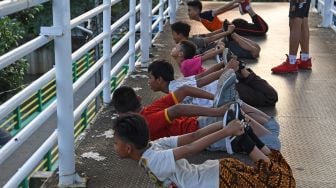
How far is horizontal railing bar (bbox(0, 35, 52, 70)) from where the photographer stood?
2.59 metres

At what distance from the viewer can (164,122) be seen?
372 centimetres

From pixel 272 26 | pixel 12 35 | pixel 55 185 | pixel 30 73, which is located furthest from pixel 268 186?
pixel 30 73

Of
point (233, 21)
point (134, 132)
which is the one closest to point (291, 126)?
point (134, 132)

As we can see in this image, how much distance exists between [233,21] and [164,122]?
13.5 ft

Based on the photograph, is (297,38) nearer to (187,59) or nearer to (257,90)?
(257,90)

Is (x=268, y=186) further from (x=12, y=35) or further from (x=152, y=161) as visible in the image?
(x=12, y=35)

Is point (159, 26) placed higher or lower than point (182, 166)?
lower

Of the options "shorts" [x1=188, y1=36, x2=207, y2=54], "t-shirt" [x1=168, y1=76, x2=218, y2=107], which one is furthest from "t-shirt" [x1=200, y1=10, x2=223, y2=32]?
"t-shirt" [x1=168, y1=76, x2=218, y2=107]

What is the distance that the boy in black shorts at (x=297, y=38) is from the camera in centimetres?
602

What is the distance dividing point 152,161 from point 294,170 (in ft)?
3.83

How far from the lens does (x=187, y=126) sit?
3.87m

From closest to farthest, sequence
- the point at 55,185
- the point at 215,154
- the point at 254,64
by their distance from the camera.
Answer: the point at 55,185
the point at 215,154
the point at 254,64

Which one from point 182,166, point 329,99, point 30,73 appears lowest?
point 30,73

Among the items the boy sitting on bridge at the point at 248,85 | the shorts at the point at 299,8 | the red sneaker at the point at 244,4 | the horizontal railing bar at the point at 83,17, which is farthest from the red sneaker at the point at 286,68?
the horizontal railing bar at the point at 83,17
